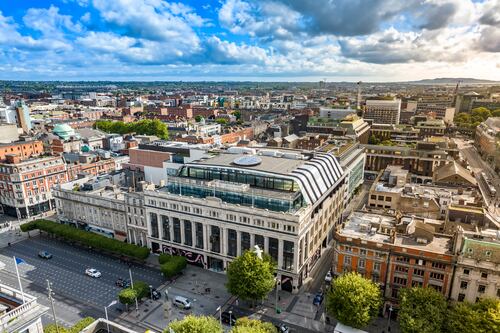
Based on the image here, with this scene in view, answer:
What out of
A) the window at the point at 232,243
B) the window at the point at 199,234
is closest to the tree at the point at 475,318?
the window at the point at 232,243

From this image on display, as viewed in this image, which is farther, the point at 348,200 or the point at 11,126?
the point at 11,126

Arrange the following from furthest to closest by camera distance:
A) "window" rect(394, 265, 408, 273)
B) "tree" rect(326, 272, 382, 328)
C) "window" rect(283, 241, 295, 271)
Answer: "window" rect(283, 241, 295, 271) → "window" rect(394, 265, 408, 273) → "tree" rect(326, 272, 382, 328)

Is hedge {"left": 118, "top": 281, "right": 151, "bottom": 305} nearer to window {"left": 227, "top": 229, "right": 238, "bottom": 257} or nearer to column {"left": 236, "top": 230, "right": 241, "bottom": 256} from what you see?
window {"left": 227, "top": 229, "right": 238, "bottom": 257}

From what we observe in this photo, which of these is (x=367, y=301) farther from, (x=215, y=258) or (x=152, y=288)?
(x=152, y=288)

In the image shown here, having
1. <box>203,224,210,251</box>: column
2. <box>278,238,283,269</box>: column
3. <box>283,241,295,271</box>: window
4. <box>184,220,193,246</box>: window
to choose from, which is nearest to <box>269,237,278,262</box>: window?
<box>278,238,283,269</box>: column

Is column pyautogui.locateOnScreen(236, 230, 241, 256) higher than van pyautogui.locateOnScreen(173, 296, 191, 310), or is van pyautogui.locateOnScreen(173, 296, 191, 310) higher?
column pyautogui.locateOnScreen(236, 230, 241, 256)

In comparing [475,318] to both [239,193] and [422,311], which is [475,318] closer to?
[422,311]

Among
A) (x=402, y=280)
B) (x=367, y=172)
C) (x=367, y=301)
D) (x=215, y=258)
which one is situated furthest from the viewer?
(x=367, y=172)

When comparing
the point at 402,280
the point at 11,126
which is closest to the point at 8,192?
the point at 11,126
